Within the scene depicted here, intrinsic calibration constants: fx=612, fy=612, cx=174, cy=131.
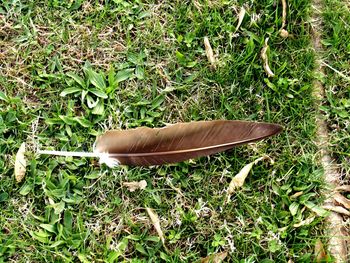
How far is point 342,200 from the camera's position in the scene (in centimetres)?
277

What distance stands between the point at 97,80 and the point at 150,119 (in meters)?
0.32

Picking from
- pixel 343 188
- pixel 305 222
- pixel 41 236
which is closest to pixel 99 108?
pixel 41 236

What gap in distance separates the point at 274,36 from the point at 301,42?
0.14m

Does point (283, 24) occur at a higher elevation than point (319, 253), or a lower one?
higher

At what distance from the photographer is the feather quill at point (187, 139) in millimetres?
2617

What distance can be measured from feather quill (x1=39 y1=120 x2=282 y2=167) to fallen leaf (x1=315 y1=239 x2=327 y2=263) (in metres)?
0.53

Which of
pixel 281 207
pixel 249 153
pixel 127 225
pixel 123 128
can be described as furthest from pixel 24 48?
pixel 281 207

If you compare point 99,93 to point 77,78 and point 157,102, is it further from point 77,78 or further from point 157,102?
point 157,102

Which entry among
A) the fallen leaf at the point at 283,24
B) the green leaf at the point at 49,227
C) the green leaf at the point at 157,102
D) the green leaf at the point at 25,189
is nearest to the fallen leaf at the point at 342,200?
the fallen leaf at the point at 283,24

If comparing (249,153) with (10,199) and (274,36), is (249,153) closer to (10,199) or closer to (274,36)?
(274,36)

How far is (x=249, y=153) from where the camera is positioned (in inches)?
110

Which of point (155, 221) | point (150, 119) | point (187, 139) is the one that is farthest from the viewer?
point (150, 119)

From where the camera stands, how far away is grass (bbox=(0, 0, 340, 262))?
107 inches

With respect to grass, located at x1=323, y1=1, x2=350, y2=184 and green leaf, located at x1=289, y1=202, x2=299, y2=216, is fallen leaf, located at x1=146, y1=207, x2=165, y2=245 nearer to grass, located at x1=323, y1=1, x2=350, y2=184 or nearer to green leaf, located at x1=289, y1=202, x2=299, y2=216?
green leaf, located at x1=289, y1=202, x2=299, y2=216
